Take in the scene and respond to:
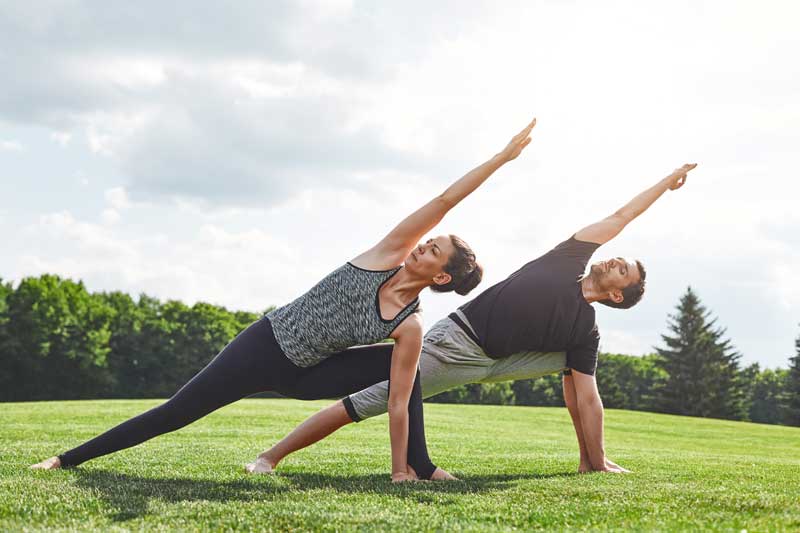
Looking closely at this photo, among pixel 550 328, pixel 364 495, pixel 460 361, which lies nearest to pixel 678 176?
pixel 550 328

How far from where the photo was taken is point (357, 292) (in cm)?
486

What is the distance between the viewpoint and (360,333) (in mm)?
4887

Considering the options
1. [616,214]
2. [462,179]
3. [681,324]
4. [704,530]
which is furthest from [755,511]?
[681,324]

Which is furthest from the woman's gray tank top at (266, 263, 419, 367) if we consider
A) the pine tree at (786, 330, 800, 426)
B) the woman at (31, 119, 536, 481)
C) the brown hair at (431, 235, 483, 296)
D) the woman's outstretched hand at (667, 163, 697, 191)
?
the pine tree at (786, 330, 800, 426)

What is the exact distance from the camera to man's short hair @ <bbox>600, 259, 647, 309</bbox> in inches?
239

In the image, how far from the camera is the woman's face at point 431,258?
15.9 feet

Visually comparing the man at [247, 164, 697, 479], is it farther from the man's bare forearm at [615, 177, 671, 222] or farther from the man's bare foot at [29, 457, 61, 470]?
the man's bare foot at [29, 457, 61, 470]

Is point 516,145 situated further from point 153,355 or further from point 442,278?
point 153,355

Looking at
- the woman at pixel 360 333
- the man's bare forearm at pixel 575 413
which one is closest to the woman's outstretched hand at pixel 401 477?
the woman at pixel 360 333

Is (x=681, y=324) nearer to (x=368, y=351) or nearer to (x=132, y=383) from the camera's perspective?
(x=132, y=383)

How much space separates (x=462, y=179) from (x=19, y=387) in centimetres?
5560

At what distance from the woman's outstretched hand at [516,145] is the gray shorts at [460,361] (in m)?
1.51

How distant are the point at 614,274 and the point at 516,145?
1587 mm

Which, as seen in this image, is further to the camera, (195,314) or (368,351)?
(195,314)
